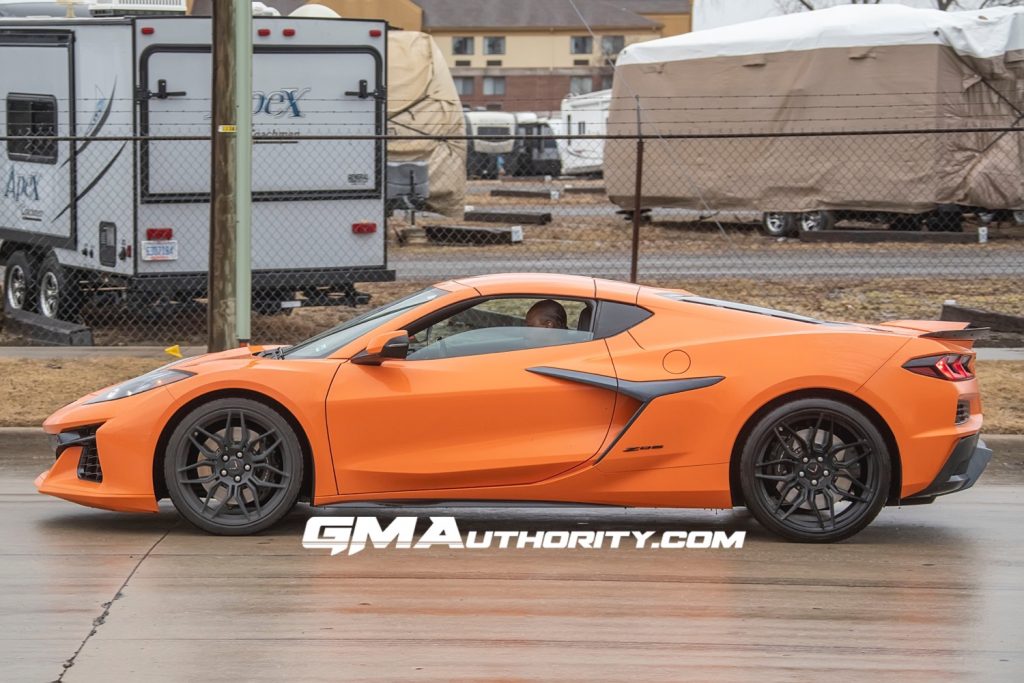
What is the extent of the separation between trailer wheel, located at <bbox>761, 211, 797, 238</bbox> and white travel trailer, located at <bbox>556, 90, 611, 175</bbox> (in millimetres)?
18610

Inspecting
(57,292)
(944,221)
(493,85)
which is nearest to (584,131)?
(944,221)

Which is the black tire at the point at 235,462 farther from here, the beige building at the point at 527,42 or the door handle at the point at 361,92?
the beige building at the point at 527,42

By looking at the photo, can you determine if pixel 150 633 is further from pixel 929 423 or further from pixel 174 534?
pixel 929 423

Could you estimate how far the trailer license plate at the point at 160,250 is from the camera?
13422 mm

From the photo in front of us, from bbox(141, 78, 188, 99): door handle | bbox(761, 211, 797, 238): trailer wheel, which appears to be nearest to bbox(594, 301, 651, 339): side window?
bbox(141, 78, 188, 99): door handle

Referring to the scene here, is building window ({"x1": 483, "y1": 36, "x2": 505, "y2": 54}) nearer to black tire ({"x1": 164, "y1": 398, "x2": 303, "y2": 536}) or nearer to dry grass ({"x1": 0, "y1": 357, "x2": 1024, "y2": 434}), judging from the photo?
dry grass ({"x1": 0, "y1": 357, "x2": 1024, "y2": 434})

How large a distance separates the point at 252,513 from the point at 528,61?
264 feet

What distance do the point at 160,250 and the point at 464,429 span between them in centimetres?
727

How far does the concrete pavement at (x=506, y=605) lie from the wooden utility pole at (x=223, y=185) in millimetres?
3045

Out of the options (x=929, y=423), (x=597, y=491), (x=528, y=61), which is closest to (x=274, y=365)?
(x=597, y=491)

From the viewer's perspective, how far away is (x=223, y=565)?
6586mm

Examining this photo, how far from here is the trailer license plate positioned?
13422mm

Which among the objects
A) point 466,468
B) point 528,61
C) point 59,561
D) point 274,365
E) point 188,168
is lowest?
point 59,561

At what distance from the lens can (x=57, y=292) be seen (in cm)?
1452
